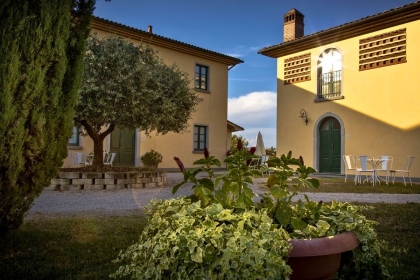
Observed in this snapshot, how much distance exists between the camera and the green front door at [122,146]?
16.3 m

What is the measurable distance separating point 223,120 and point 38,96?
17007mm

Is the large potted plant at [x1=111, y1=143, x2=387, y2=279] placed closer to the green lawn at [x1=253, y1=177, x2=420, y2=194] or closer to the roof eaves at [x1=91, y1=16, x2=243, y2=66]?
the green lawn at [x1=253, y1=177, x2=420, y2=194]

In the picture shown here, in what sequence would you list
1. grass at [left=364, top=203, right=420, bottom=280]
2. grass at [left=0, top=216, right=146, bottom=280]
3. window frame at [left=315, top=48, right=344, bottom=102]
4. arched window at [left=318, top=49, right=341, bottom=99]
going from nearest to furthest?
grass at [left=0, top=216, right=146, bottom=280], grass at [left=364, top=203, right=420, bottom=280], window frame at [left=315, top=48, right=344, bottom=102], arched window at [left=318, top=49, right=341, bottom=99]

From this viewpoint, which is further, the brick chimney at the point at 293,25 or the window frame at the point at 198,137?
the window frame at the point at 198,137

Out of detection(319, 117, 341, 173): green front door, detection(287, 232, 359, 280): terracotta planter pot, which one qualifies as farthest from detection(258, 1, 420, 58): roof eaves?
detection(287, 232, 359, 280): terracotta planter pot

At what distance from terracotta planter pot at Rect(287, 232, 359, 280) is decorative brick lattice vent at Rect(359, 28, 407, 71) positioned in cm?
1410

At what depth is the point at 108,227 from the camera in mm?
4562

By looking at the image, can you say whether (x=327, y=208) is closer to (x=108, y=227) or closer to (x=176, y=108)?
(x=108, y=227)

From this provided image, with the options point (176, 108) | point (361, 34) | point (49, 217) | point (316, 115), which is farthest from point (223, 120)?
point (49, 217)

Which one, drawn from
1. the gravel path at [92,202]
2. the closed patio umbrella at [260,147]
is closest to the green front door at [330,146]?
the closed patio umbrella at [260,147]

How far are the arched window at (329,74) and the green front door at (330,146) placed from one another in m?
1.22

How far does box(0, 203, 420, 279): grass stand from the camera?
300 cm

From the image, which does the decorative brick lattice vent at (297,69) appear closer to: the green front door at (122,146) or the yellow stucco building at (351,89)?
the yellow stucco building at (351,89)

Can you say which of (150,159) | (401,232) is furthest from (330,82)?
(401,232)
